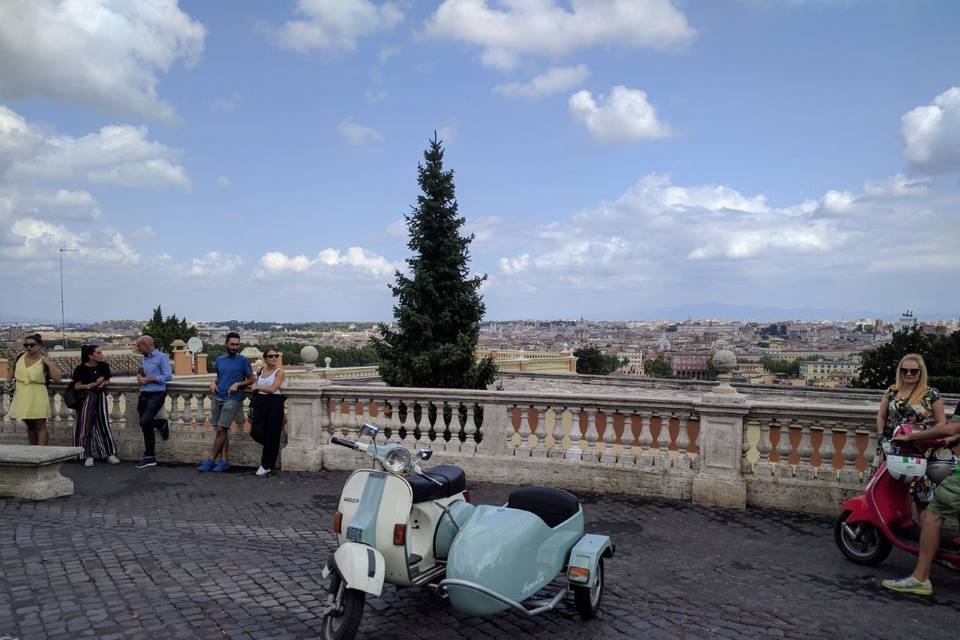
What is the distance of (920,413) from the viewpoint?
5594 millimetres

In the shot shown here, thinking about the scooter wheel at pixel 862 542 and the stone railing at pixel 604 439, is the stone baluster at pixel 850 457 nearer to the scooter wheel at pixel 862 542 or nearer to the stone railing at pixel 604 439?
the stone railing at pixel 604 439

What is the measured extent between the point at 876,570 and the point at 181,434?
852cm

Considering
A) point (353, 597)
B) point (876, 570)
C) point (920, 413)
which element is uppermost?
point (920, 413)

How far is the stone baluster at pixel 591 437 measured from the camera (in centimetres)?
803

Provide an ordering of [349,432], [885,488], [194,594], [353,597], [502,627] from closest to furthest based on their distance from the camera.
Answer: [353,597] < [502,627] < [194,594] < [885,488] < [349,432]

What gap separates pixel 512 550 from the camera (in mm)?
4012

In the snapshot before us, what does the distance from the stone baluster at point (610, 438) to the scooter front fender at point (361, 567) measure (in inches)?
176

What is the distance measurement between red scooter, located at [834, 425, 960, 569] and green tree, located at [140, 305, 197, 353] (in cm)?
4823

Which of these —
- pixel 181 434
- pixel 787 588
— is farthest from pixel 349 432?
pixel 787 588

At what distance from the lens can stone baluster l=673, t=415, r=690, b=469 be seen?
25.2ft

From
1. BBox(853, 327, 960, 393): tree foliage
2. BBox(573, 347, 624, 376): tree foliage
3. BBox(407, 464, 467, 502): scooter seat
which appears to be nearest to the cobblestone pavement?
BBox(407, 464, 467, 502): scooter seat

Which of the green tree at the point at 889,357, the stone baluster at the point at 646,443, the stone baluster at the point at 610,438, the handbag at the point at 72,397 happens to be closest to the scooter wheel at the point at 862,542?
the stone baluster at the point at 646,443

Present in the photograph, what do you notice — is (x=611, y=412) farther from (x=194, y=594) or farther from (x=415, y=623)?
(x=194, y=594)

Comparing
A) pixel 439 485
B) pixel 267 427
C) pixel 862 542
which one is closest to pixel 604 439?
pixel 862 542
